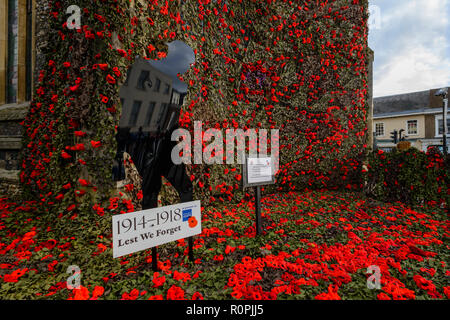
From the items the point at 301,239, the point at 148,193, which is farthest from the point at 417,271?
the point at 148,193

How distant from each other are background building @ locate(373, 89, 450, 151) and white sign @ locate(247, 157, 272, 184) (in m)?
26.4

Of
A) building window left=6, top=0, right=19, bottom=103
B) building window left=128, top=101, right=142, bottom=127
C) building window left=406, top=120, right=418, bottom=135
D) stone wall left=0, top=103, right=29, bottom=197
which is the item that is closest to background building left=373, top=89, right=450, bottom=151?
building window left=406, top=120, right=418, bottom=135

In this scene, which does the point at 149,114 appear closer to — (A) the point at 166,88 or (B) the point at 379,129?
(A) the point at 166,88

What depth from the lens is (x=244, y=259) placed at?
118 inches

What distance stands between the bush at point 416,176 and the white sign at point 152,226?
5.63 m

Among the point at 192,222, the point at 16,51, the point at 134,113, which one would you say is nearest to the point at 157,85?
the point at 134,113

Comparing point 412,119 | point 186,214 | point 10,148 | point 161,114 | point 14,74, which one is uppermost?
point 412,119

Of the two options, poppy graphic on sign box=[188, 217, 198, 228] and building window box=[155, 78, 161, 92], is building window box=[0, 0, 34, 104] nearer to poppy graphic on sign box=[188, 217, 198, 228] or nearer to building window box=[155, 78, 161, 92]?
building window box=[155, 78, 161, 92]

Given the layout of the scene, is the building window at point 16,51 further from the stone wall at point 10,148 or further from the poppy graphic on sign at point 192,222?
the poppy graphic on sign at point 192,222

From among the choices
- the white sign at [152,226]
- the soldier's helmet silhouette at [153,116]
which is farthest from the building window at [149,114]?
→ the white sign at [152,226]

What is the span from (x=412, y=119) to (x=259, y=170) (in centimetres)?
3411

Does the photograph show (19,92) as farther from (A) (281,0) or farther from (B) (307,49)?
(B) (307,49)

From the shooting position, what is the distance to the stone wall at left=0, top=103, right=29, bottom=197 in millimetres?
6055

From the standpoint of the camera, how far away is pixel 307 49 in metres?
7.14
